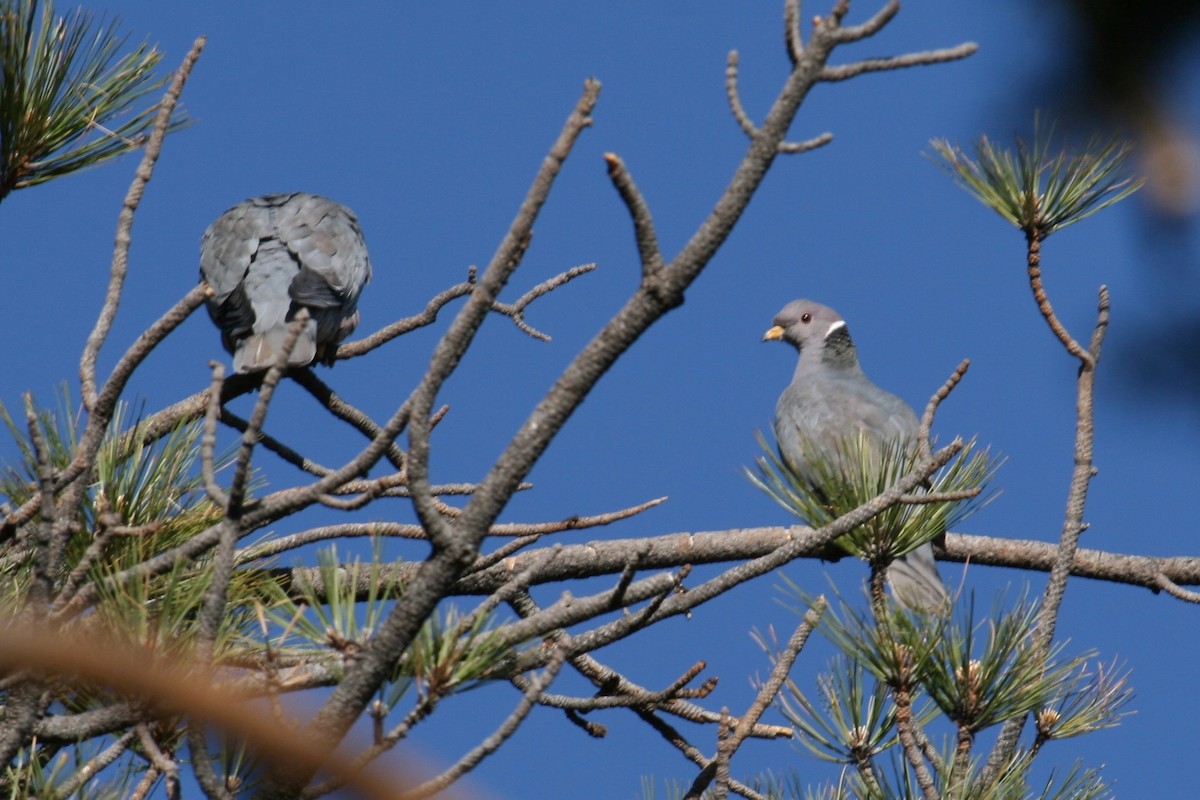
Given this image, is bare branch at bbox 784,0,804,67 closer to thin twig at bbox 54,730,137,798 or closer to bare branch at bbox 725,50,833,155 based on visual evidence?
bare branch at bbox 725,50,833,155

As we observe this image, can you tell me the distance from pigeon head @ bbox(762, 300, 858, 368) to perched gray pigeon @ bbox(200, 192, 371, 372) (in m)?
2.45

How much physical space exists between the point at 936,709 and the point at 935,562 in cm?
125

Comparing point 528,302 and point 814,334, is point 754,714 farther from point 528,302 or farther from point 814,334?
point 814,334

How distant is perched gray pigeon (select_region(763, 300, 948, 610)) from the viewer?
5992 mm

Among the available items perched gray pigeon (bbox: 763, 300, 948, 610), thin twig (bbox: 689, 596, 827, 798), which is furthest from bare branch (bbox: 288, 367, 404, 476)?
thin twig (bbox: 689, 596, 827, 798)

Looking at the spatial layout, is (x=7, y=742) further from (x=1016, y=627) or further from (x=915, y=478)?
(x=1016, y=627)

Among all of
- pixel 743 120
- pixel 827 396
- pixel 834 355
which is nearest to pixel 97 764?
pixel 743 120

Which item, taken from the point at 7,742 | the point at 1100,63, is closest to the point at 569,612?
the point at 7,742

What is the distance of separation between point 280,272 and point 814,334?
117 inches

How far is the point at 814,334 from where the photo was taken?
7.48 metres

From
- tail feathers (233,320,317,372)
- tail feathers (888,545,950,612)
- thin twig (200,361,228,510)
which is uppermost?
tail feathers (233,320,317,372)

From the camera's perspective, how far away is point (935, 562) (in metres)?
4.68

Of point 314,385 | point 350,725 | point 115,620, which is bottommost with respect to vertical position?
point 350,725

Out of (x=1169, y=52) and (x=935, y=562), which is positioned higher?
(x=935, y=562)
